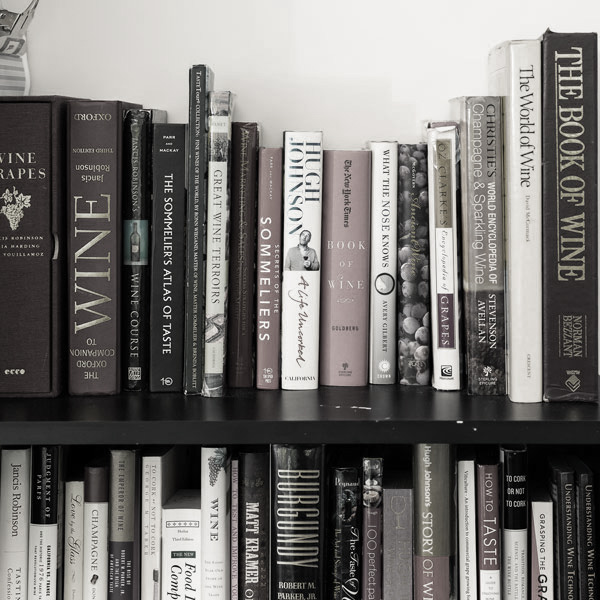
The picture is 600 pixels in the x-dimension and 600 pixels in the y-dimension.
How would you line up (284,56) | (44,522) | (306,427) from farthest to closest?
1. (284,56)
2. (44,522)
3. (306,427)

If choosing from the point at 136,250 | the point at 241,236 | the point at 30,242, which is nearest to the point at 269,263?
the point at 241,236

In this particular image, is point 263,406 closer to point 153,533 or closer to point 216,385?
point 216,385

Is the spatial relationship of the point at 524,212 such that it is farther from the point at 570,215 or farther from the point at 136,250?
the point at 136,250

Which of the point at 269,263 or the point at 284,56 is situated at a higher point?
the point at 284,56

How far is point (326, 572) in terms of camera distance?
2.76 ft

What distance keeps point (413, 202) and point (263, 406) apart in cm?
28

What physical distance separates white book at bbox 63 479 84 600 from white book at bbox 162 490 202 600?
0.09m

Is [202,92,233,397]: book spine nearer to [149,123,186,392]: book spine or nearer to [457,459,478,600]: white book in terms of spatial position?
[149,123,186,392]: book spine

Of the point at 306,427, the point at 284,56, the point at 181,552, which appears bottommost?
the point at 181,552

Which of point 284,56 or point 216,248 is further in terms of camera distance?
point 284,56

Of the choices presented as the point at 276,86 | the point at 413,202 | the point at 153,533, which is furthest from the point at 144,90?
the point at 153,533

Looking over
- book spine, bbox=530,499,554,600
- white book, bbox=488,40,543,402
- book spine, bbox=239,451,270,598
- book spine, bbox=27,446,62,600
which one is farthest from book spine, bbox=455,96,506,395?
book spine, bbox=27,446,62,600

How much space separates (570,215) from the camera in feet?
2.68

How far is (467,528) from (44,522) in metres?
0.43
